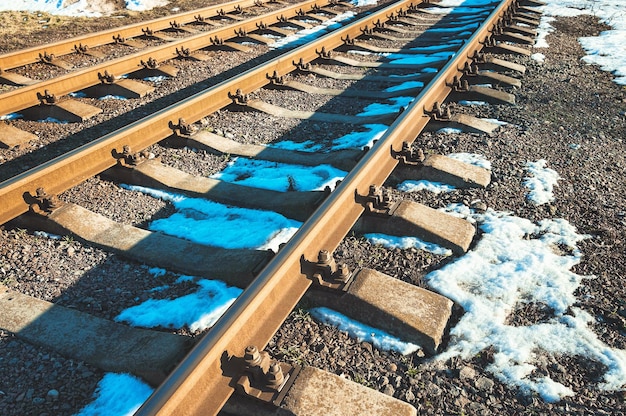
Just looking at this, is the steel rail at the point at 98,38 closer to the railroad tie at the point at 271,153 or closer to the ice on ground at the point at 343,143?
the railroad tie at the point at 271,153

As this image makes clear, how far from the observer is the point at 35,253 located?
3287 mm

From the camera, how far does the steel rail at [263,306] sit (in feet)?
6.47

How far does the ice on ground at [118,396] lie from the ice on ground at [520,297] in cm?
138

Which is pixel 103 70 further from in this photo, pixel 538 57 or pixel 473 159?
pixel 538 57

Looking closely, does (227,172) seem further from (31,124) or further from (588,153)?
(588,153)

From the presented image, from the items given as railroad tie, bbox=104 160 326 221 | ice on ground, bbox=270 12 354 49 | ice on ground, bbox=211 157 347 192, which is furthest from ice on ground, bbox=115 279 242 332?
ice on ground, bbox=270 12 354 49

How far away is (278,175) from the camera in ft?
14.1

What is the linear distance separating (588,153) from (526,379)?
2.85 meters

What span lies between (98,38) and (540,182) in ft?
24.4

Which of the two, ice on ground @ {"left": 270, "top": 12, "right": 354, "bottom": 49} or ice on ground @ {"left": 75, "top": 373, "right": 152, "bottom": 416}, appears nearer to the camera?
ice on ground @ {"left": 75, "top": 373, "right": 152, "bottom": 416}

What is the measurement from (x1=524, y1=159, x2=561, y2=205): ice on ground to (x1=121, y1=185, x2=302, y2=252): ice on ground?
1.73m

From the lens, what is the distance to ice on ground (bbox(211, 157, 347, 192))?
13.4 feet

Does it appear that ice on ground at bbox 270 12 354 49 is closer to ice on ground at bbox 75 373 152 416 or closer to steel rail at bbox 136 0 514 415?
steel rail at bbox 136 0 514 415

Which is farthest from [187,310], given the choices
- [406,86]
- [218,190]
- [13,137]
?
[406,86]
